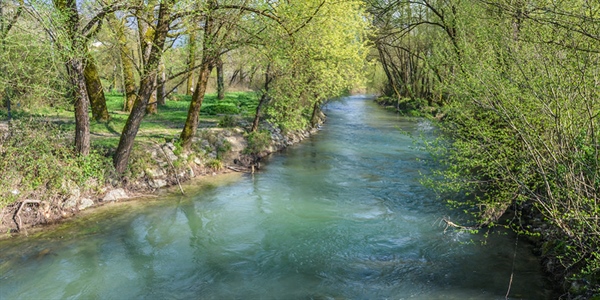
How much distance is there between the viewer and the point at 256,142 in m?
17.9

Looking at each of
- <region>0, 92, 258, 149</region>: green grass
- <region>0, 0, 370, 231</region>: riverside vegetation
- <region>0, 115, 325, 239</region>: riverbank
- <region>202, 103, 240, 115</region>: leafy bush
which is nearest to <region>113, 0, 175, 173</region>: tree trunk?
<region>0, 0, 370, 231</region>: riverside vegetation

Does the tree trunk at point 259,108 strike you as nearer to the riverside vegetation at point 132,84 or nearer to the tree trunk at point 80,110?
the riverside vegetation at point 132,84

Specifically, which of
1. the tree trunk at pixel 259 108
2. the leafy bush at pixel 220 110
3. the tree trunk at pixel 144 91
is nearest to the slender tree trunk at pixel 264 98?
the tree trunk at pixel 259 108

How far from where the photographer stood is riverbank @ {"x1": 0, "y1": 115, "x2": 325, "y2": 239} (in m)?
9.47

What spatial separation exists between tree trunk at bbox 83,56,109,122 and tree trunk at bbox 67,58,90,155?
3924 mm

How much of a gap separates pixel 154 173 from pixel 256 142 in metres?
5.77

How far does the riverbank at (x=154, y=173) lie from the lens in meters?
9.47

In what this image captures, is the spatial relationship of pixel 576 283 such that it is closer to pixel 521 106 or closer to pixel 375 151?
pixel 521 106

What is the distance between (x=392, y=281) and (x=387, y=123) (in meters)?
23.9

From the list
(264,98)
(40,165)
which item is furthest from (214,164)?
(40,165)

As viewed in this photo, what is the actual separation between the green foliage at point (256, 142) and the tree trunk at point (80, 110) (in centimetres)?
704

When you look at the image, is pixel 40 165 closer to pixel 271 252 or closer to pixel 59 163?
pixel 59 163

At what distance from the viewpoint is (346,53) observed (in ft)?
57.6

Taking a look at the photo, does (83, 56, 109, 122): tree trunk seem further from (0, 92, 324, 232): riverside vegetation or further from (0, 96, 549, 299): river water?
(0, 96, 549, 299): river water
